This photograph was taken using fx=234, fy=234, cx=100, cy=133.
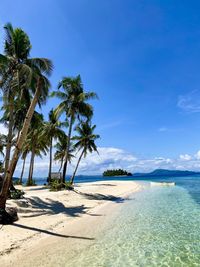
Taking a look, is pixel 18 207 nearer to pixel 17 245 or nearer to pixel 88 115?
pixel 17 245

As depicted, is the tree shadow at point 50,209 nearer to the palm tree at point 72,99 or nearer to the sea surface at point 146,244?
the sea surface at point 146,244

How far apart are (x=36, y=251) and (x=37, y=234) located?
1.79m

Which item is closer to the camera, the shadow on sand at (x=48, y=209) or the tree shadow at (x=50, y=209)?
the shadow on sand at (x=48, y=209)

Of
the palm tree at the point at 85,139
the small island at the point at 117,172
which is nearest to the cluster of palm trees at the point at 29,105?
the palm tree at the point at 85,139

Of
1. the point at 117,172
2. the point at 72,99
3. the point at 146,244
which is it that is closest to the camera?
the point at 146,244

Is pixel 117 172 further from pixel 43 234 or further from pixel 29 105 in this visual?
pixel 43 234

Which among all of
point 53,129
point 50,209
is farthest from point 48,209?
point 53,129

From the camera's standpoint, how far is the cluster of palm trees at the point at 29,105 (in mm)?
12383

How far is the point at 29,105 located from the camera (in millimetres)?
19516

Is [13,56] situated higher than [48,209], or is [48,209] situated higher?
[13,56]

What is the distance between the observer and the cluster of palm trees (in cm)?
1238

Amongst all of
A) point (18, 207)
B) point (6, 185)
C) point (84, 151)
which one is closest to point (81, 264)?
point (6, 185)

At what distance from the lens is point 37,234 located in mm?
8844

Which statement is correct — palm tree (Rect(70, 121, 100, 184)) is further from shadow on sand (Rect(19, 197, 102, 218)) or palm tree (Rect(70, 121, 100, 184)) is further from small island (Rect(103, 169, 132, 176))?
small island (Rect(103, 169, 132, 176))
